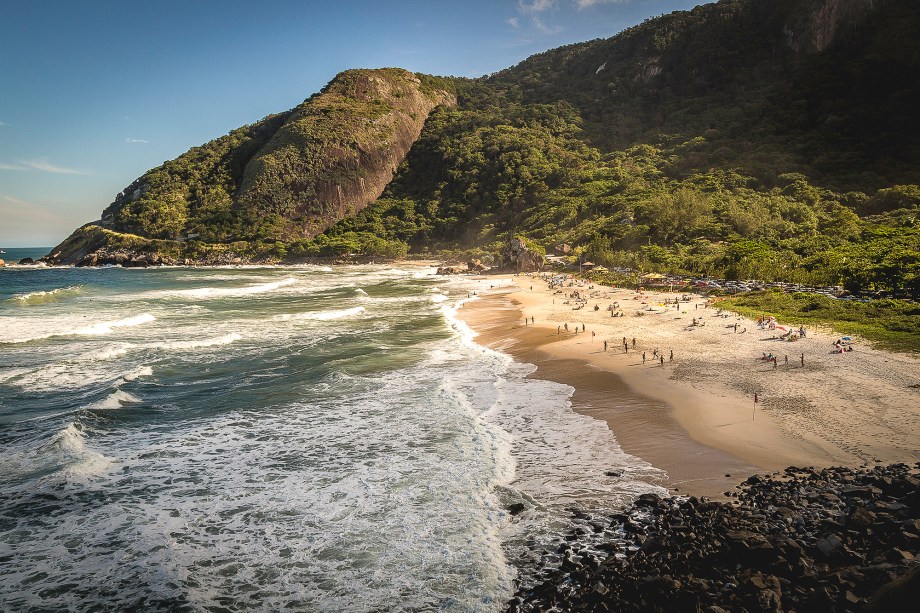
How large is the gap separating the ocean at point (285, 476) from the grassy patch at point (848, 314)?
650 inches

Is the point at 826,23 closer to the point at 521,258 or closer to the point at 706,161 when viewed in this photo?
the point at 706,161

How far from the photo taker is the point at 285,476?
12.8 m

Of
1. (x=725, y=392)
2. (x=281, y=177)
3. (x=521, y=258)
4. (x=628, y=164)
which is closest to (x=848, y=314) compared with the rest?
(x=725, y=392)

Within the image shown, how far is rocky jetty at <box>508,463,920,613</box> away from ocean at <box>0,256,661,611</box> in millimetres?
996

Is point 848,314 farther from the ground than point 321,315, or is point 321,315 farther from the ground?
point 848,314

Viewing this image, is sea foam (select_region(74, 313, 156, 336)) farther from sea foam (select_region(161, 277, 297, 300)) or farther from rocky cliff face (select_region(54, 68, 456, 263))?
rocky cliff face (select_region(54, 68, 456, 263))

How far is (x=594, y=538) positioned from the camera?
941 cm

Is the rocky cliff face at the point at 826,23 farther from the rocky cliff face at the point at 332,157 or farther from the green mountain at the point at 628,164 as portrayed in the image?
the rocky cliff face at the point at 332,157

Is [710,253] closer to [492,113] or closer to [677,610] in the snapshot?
[677,610]

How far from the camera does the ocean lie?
28.7 ft

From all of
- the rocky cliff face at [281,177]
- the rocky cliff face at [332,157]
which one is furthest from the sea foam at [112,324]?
the rocky cliff face at [332,157]

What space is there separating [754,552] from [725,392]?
1095cm

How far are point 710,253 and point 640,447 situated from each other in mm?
52122

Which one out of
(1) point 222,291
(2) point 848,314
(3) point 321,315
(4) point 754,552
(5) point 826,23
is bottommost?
(4) point 754,552
